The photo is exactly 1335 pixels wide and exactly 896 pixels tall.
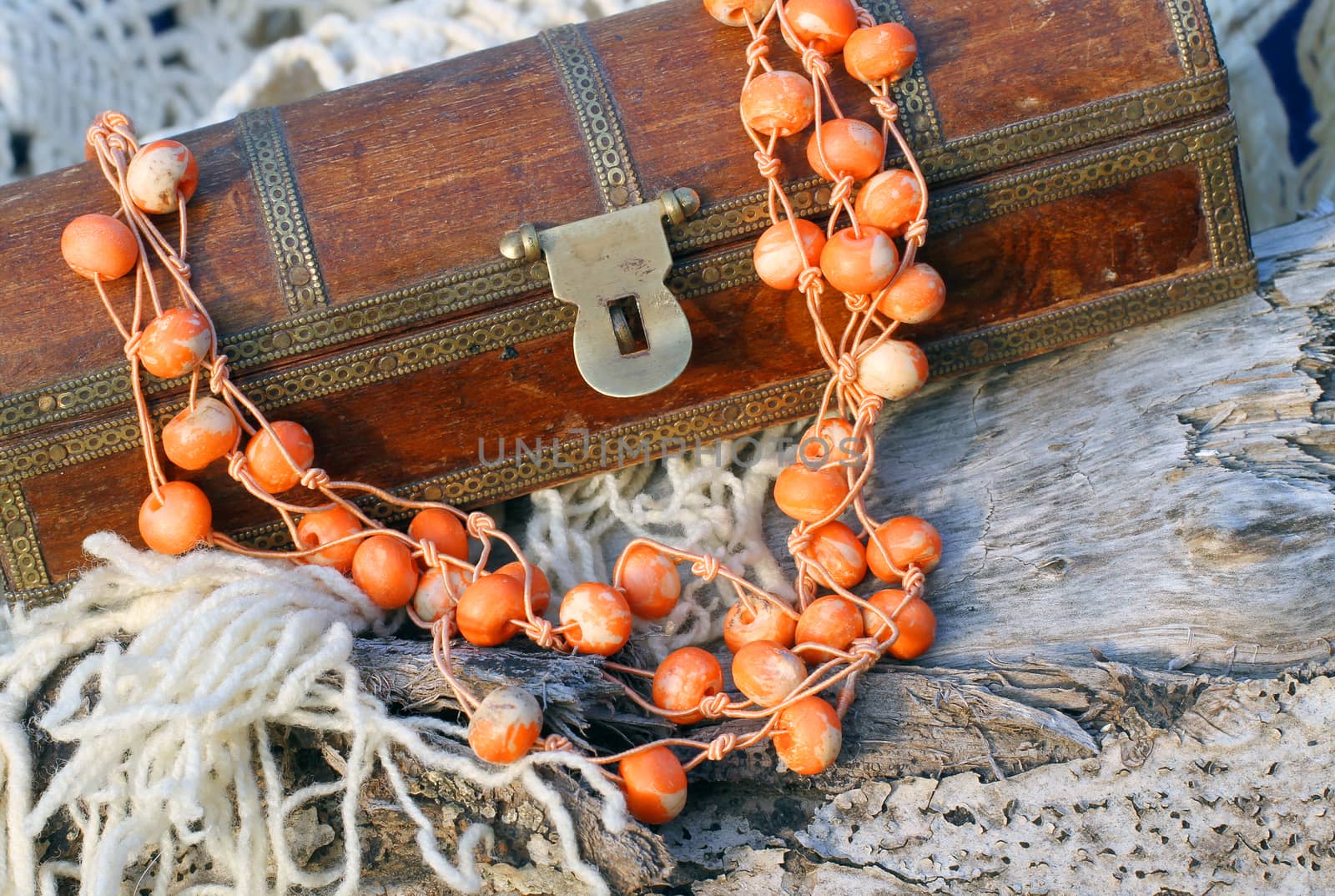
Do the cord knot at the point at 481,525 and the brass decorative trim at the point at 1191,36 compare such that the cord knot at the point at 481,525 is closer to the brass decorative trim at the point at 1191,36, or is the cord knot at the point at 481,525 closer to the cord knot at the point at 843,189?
the cord knot at the point at 843,189

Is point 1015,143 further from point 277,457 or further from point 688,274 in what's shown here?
point 277,457

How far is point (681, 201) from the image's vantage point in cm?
132

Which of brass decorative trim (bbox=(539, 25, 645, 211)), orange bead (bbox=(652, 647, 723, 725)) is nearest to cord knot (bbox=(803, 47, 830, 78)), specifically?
brass decorative trim (bbox=(539, 25, 645, 211))

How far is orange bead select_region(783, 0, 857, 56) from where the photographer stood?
133cm

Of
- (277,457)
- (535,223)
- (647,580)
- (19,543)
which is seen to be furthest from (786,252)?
(19,543)

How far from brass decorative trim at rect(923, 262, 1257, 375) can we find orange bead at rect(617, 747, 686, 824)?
2.14ft

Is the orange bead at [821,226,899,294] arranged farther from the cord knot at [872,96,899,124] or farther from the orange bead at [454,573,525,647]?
the orange bead at [454,573,525,647]

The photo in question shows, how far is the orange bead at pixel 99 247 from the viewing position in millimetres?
1271

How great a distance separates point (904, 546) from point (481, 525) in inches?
19.7

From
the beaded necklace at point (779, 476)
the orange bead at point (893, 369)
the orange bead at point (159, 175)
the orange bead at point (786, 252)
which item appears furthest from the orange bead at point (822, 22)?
the orange bead at point (159, 175)

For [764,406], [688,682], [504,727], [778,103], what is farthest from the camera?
[764,406]

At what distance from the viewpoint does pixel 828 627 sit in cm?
125

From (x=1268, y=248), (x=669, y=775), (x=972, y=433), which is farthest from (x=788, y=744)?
(x=1268, y=248)

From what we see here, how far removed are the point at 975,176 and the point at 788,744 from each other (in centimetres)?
73
